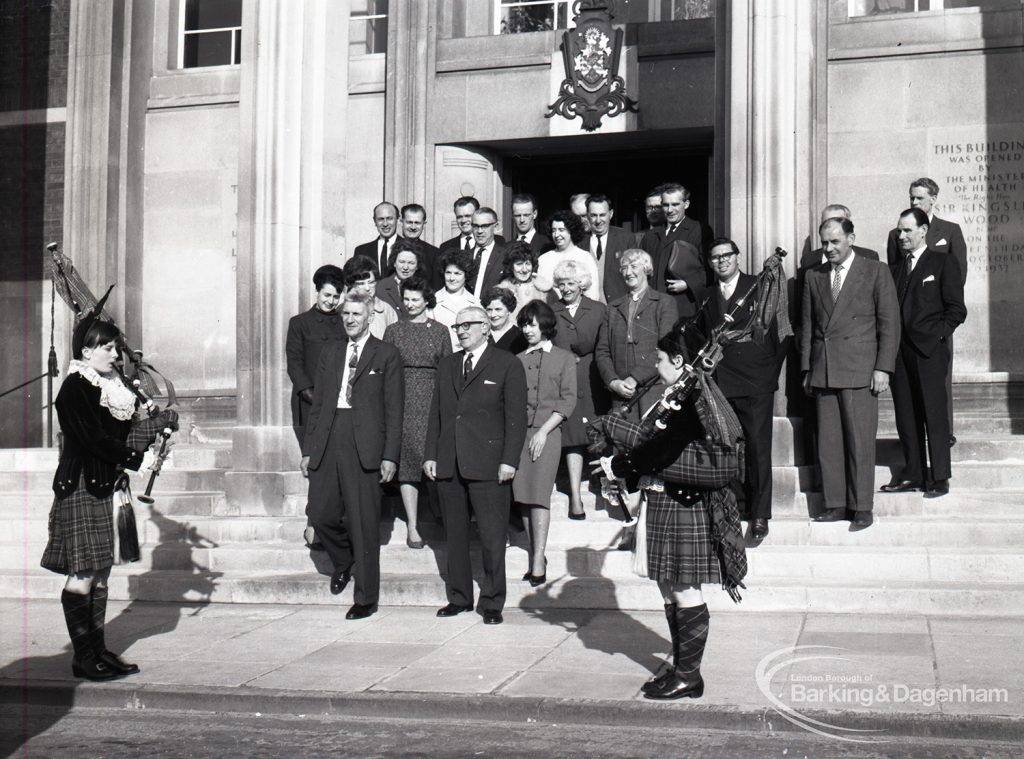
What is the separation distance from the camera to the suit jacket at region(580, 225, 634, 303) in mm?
11766

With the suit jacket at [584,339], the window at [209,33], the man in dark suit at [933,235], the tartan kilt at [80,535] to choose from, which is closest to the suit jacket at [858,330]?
the man in dark suit at [933,235]

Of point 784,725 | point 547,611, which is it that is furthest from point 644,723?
point 547,611

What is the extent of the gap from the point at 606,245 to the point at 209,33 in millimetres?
7274

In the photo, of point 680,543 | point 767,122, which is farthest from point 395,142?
point 680,543

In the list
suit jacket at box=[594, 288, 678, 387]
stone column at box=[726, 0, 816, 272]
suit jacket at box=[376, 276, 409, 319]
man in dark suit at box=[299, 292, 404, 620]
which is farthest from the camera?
suit jacket at box=[376, 276, 409, 319]

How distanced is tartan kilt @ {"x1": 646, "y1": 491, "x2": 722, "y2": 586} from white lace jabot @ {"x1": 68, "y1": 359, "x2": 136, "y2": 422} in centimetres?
322

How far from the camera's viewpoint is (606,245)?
39.1 feet

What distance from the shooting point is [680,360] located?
7.25 metres

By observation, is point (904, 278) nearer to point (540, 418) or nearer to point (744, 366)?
point (744, 366)

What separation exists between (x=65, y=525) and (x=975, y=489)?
22.7ft

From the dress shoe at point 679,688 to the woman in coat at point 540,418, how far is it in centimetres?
290

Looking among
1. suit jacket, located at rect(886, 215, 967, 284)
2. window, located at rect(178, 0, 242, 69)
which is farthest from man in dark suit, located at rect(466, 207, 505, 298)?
window, located at rect(178, 0, 242, 69)

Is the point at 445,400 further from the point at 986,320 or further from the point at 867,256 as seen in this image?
the point at 986,320

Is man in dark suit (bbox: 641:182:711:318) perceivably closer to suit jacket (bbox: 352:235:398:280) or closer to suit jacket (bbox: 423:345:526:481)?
suit jacket (bbox: 423:345:526:481)
